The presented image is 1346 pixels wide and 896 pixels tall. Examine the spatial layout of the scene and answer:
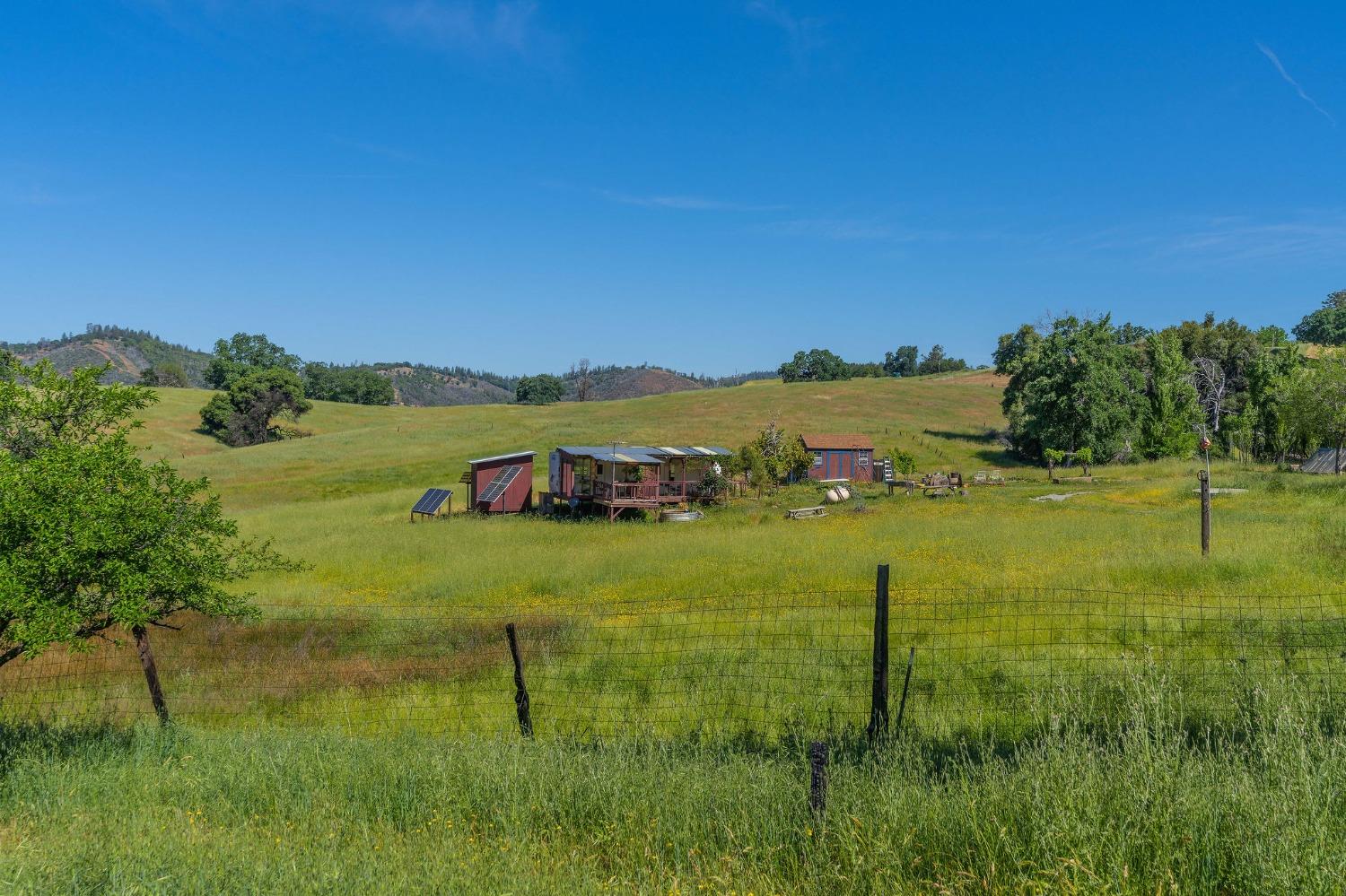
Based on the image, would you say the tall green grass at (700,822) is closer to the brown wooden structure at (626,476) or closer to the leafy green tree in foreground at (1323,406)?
the brown wooden structure at (626,476)

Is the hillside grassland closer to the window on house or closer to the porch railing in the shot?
the porch railing

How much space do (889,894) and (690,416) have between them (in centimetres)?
8510

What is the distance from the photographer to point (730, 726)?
8977mm

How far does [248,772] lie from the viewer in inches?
259

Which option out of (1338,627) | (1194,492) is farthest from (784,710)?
(1194,492)

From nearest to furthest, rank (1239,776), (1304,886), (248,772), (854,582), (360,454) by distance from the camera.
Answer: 1. (1304,886)
2. (1239,776)
3. (248,772)
4. (854,582)
5. (360,454)

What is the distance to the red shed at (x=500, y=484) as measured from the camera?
39.8 meters

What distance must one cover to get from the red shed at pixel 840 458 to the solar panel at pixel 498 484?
19.8 metres

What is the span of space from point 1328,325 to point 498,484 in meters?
156

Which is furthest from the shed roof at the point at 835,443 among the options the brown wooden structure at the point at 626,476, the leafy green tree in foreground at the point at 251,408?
the leafy green tree in foreground at the point at 251,408

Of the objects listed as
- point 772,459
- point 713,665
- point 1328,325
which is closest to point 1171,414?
point 772,459

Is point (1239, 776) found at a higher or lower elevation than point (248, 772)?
higher

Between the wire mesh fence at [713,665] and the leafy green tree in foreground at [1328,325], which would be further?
the leafy green tree in foreground at [1328,325]

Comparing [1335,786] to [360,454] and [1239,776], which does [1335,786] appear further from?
[360,454]
